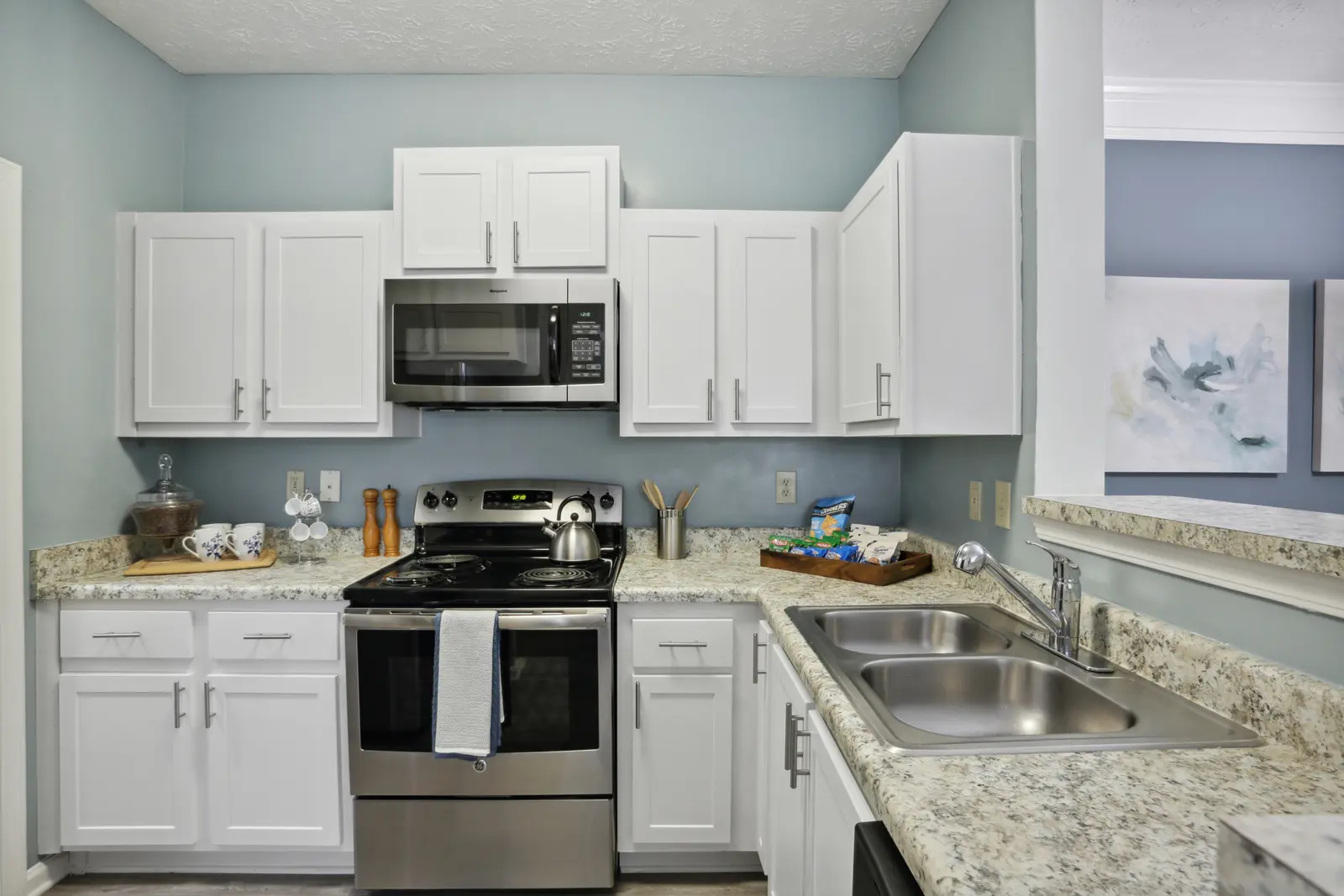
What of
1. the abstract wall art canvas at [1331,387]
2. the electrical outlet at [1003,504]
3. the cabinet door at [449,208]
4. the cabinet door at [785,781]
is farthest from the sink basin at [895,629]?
the abstract wall art canvas at [1331,387]

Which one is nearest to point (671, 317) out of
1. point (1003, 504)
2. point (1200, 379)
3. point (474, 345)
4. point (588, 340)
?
point (588, 340)

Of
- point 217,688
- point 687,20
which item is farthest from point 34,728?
point 687,20

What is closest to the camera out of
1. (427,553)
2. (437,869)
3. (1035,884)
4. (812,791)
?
(1035,884)

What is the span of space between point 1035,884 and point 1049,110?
5.34ft

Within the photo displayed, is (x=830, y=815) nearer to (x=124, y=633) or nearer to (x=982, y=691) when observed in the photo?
(x=982, y=691)

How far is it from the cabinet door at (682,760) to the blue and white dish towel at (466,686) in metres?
0.41

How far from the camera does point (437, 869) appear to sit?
1977 mm

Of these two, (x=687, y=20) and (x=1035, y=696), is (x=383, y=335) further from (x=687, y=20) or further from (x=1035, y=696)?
(x=1035, y=696)

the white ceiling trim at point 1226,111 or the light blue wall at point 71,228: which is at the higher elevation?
the white ceiling trim at point 1226,111

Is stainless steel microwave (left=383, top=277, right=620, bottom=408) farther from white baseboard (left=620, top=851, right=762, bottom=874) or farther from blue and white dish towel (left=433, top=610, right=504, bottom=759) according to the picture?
white baseboard (left=620, top=851, right=762, bottom=874)

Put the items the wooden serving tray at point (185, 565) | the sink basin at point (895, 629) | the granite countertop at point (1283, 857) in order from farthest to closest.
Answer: the wooden serving tray at point (185, 565) → the sink basin at point (895, 629) → the granite countertop at point (1283, 857)

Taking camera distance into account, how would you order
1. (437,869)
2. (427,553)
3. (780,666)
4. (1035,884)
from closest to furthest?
1. (1035,884)
2. (780,666)
3. (437,869)
4. (427,553)

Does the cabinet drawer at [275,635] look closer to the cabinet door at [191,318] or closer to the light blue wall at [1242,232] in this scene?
the cabinet door at [191,318]

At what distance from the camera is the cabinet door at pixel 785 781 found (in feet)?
4.44
